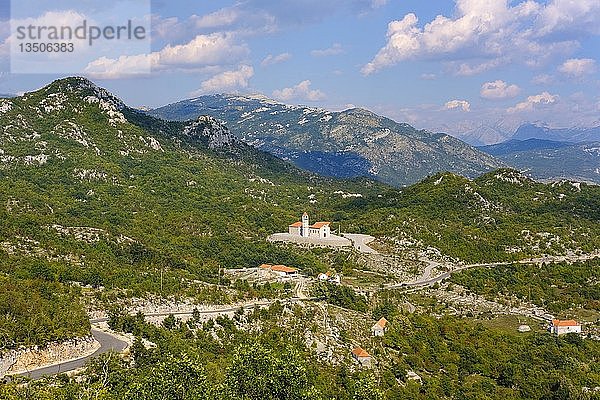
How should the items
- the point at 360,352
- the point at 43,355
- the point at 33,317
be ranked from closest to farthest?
the point at 43,355 → the point at 33,317 → the point at 360,352

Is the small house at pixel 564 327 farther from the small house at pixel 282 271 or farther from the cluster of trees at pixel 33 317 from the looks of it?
the cluster of trees at pixel 33 317

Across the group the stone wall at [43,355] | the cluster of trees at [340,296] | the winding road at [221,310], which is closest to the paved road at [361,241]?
the winding road at [221,310]

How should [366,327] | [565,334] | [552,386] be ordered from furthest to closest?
1. [565,334]
2. [366,327]
3. [552,386]

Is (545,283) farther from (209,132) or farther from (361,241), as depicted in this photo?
(209,132)

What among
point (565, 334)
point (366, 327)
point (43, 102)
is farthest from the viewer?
point (43, 102)

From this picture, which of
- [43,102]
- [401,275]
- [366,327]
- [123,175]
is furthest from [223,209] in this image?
[366,327]

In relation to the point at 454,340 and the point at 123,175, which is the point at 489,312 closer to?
the point at 454,340

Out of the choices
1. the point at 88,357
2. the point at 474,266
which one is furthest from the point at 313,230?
the point at 88,357
